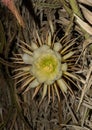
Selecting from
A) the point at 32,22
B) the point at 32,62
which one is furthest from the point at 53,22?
the point at 32,62

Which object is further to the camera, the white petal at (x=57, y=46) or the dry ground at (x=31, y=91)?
the dry ground at (x=31, y=91)

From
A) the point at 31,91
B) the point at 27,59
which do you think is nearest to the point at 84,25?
the point at 27,59

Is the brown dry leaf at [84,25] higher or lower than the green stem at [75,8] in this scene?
lower

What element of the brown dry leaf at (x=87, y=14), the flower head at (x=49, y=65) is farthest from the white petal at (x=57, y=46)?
the brown dry leaf at (x=87, y=14)

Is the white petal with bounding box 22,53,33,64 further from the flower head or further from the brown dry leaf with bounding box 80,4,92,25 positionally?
the brown dry leaf with bounding box 80,4,92,25

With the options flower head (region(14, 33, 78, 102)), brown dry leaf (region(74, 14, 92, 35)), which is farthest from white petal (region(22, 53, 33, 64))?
brown dry leaf (region(74, 14, 92, 35))

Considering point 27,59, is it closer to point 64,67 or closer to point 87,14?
point 64,67

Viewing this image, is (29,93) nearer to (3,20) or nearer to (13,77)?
(13,77)

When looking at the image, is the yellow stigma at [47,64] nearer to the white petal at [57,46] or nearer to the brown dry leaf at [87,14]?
the white petal at [57,46]
